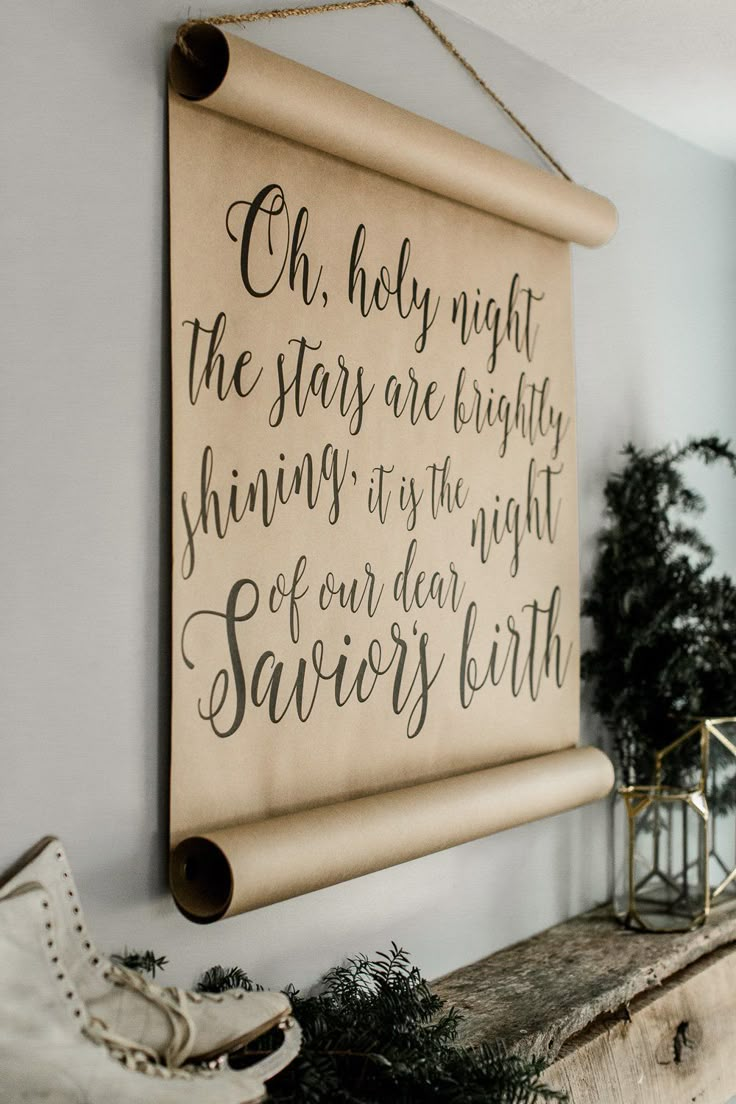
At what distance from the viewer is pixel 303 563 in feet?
4.74

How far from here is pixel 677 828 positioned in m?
1.98

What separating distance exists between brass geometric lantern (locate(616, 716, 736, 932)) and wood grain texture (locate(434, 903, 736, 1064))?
0.15 feet

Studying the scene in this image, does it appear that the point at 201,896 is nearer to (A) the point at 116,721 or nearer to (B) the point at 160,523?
(A) the point at 116,721

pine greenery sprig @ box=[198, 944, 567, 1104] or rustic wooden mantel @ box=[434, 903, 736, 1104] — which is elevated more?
pine greenery sprig @ box=[198, 944, 567, 1104]

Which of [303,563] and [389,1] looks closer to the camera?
[303,563]

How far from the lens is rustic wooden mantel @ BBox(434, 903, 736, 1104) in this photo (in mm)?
1513

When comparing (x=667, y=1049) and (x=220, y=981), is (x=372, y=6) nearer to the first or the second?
(x=220, y=981)

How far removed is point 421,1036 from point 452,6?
4.85ft

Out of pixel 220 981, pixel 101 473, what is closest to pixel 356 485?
pixel 101 473

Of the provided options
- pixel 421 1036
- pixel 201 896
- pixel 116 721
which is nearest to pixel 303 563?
pixel 116 721

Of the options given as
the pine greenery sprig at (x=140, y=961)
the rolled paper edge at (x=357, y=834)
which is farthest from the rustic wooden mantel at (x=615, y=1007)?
the pine greenery sprig at (x=140, y=961)

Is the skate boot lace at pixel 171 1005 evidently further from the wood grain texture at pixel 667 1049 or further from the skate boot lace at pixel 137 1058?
the wood grain texture at pixel 667 1049

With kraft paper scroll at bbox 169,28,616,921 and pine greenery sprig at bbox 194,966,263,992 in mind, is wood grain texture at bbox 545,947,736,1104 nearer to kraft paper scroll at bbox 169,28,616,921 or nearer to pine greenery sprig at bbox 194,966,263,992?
kraft paper scroll at bbox 169,28,616,921

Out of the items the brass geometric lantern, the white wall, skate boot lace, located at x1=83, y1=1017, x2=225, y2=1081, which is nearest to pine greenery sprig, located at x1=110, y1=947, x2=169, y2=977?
the white wall
